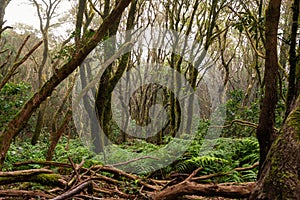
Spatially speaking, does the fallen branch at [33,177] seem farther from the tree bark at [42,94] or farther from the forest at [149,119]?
the tree bark at [42,94]

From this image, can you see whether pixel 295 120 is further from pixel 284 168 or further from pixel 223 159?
pixel 223 159

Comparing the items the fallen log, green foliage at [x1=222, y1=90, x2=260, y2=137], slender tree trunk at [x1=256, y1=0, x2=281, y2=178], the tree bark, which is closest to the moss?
slender tree trunk at [x1=256, y1=0, x2=281, y2=178]

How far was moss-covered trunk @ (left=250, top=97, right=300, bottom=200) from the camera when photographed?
6.18ft

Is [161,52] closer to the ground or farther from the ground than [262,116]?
farther from the ground

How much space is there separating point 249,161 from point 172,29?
10.3 metres

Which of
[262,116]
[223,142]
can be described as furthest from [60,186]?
[223,142]

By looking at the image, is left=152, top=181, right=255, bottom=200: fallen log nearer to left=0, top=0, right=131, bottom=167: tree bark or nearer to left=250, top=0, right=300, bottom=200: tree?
left=250, top=0, right=300, bottom=200: tree

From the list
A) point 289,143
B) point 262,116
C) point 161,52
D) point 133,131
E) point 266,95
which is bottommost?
point 133,131

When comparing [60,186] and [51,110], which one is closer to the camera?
[60,186]

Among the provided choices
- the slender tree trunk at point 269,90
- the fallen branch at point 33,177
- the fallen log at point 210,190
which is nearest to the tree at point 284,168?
the slender tree trunk at point 269,90

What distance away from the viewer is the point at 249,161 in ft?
21.6

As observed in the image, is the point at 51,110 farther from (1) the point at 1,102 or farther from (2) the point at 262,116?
(2) the point at 262,116

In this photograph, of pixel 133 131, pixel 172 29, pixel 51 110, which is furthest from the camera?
pixel 51 110

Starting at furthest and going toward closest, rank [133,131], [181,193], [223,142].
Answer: [133,131] → [223,142] → [181,193]
